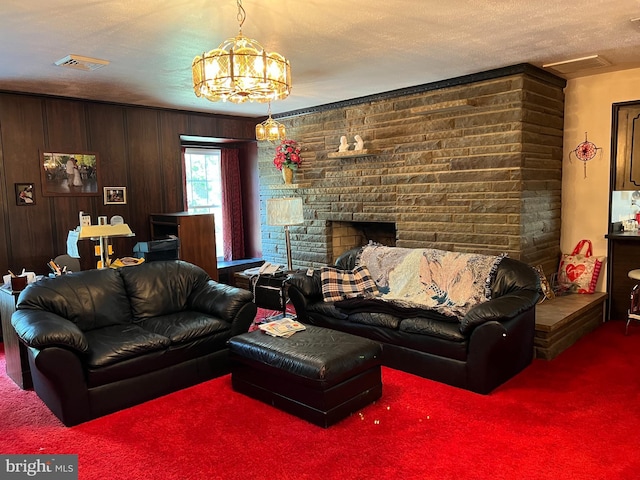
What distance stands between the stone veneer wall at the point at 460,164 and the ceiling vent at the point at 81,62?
9.42 feet

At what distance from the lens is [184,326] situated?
374 cm

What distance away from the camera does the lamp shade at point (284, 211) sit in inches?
192

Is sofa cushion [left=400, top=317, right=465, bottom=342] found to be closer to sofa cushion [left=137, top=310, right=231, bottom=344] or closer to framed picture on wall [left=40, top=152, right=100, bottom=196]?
sofa cushion [left=137, top=310, right=231, bottom=344]

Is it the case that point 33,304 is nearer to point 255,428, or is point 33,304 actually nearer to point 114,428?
point 114,428

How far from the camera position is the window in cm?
720

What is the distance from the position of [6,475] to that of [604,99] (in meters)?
5.74

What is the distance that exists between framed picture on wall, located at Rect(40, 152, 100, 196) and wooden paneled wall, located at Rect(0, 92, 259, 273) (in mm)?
50

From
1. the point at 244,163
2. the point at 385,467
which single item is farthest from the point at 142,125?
the point at 385,467

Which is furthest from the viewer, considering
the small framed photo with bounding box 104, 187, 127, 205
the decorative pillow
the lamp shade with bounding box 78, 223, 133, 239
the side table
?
the small framed photo with bounding box 104, 187, 127, 205

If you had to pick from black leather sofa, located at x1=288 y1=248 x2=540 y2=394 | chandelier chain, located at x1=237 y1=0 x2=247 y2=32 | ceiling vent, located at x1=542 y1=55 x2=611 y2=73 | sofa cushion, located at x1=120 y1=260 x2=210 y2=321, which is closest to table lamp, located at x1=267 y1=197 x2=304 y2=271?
sofa cushion, located at x1=120 y1=260 x2=210 y2=321

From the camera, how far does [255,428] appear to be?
118 inches

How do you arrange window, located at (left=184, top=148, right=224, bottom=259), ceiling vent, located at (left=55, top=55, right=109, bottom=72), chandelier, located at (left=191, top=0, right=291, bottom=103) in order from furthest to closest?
window, located at (left=184, top=148, right=224, bottom=259), ceiling vent, located at (left=55, top=55, right=109, bottom=72), chandelier, located at (left=191, top=0, right=291, bottom=103)

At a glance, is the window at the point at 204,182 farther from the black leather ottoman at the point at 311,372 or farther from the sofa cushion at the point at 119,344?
the black leather ottoman at the point at 311,372

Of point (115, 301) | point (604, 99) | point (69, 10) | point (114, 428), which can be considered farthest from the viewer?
Answer: point (604, 99)
